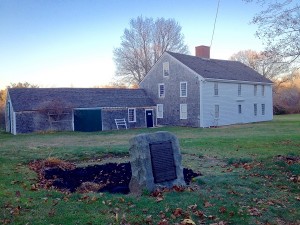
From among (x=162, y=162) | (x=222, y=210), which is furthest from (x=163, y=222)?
(x=162, y=162)

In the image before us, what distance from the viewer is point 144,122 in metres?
38.2

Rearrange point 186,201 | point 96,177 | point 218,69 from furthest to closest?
point 218,69 < point 96,177 < point 186,201

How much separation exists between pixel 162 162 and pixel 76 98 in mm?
29023

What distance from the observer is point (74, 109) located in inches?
1350

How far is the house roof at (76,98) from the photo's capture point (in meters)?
32.8

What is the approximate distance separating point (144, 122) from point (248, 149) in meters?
23.7

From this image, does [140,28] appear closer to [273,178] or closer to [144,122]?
[144,122]

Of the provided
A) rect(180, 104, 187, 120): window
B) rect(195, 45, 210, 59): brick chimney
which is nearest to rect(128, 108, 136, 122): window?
rect(180, 104, 187, 120): window

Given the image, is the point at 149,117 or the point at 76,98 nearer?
the point at 76,98

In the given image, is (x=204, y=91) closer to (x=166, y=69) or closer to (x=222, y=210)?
(x=166, y=69)

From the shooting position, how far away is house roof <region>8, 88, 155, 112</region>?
32.8 metres

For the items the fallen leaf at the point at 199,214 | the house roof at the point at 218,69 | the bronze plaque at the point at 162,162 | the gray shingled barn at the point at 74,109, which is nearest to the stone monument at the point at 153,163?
the bronze plaque at the point at 162,162

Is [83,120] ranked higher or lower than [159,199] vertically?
higher

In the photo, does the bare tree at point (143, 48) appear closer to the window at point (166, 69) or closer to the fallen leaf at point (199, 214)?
the window at point (166, 69)
